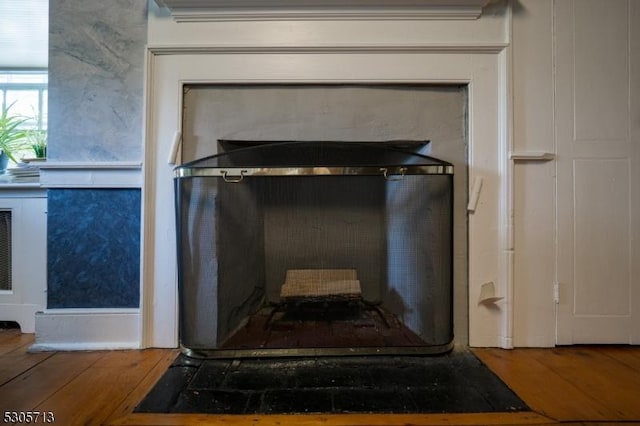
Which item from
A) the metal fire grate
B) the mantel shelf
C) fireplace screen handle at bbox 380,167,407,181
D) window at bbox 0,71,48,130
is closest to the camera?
fireplace screen handle at bbox 380,167,407,181

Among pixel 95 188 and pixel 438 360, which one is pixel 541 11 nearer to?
pixel 438 360

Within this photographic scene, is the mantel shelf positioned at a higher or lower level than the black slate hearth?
higher

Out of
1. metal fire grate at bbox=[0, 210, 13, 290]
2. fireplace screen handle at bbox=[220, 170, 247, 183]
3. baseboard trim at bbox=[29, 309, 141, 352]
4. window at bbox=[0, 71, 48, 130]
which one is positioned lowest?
baseboard trim at bbox=[29, 309, 141, 352]

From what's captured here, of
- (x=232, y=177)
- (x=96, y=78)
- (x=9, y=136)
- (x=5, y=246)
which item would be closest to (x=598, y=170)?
(x=232, y=177)

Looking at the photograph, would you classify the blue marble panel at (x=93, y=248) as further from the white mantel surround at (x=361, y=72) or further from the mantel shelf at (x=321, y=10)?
the mantel shelf at (x=321, y=10)

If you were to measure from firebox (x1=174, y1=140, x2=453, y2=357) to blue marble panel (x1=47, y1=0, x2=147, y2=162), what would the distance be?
38 cm

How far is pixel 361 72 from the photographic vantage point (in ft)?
4.27

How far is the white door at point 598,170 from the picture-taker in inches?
51.5

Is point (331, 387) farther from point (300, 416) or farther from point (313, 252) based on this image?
point (313, 252)

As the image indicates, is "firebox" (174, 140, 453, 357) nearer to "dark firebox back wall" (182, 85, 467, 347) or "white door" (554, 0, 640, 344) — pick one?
"dark firebox back wall" (182, 85, 467, 347)

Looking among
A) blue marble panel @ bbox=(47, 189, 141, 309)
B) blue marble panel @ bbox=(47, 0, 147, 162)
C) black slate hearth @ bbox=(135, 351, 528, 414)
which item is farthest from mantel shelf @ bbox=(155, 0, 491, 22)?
black slate hearth @ bbox=(135, 351, 528, 414)

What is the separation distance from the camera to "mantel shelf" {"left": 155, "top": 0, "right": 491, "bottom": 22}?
4.11ft

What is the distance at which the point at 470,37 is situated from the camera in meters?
1.30

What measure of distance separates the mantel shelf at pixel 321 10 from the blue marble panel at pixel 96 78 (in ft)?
0.71
